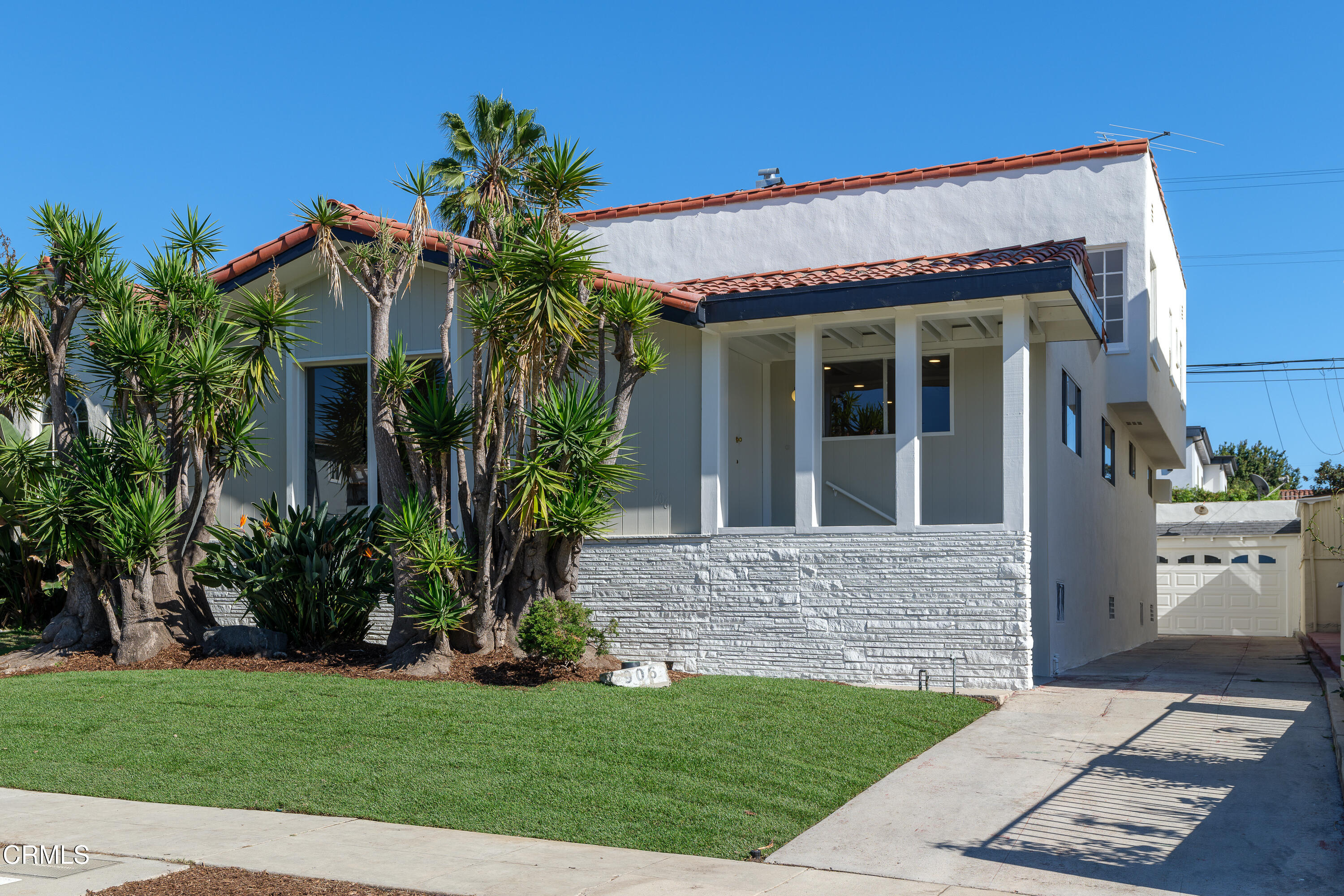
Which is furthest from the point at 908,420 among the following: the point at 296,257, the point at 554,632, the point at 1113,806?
the point at 296,257

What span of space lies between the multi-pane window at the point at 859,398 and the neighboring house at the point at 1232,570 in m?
17.0

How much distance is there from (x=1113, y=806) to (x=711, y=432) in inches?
255

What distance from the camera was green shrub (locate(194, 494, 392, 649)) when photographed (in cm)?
1213

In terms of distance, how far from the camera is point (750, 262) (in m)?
17.3

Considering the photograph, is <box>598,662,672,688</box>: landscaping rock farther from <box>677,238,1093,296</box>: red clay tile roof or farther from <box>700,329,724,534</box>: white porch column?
<box>677,238,1093,296</box>: red clay tile roof

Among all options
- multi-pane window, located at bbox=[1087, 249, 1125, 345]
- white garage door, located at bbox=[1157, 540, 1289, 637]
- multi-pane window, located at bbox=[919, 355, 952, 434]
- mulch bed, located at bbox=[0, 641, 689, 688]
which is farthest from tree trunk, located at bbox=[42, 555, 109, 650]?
white garage door, located at bbox=[1157, 540, 1289, 637]

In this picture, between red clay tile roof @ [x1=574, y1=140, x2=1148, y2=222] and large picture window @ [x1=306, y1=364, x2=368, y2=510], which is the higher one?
red clay tile roof @ [x1=574, y1=140, x2=1148, y2=222]

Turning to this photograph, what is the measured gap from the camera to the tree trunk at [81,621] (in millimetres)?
12531

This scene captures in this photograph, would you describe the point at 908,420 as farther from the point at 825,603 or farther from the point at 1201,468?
the point at 1201,468

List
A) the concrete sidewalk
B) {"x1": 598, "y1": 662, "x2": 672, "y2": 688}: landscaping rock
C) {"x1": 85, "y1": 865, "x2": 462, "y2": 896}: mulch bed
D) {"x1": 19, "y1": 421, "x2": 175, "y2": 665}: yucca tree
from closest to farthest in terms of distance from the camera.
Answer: {"x1": 85, "y1": 865, "x2": 462, "y2": 896}: mulch bed, the concrete sidewalk, {"x1": 598, "y1": 662, "x2": 672, "y2": 688}: landscaping rock, {"x1": 19, "y1": 421, "x2": 175, "y2": 665}: yucca tree

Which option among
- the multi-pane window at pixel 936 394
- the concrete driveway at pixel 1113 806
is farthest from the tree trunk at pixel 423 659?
the multi-pane window at pixel 936 394

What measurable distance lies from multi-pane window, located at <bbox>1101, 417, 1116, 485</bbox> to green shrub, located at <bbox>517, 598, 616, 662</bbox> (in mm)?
9906

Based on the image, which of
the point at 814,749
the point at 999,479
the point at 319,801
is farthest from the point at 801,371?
the point at 319,801

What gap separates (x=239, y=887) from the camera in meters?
5.33
